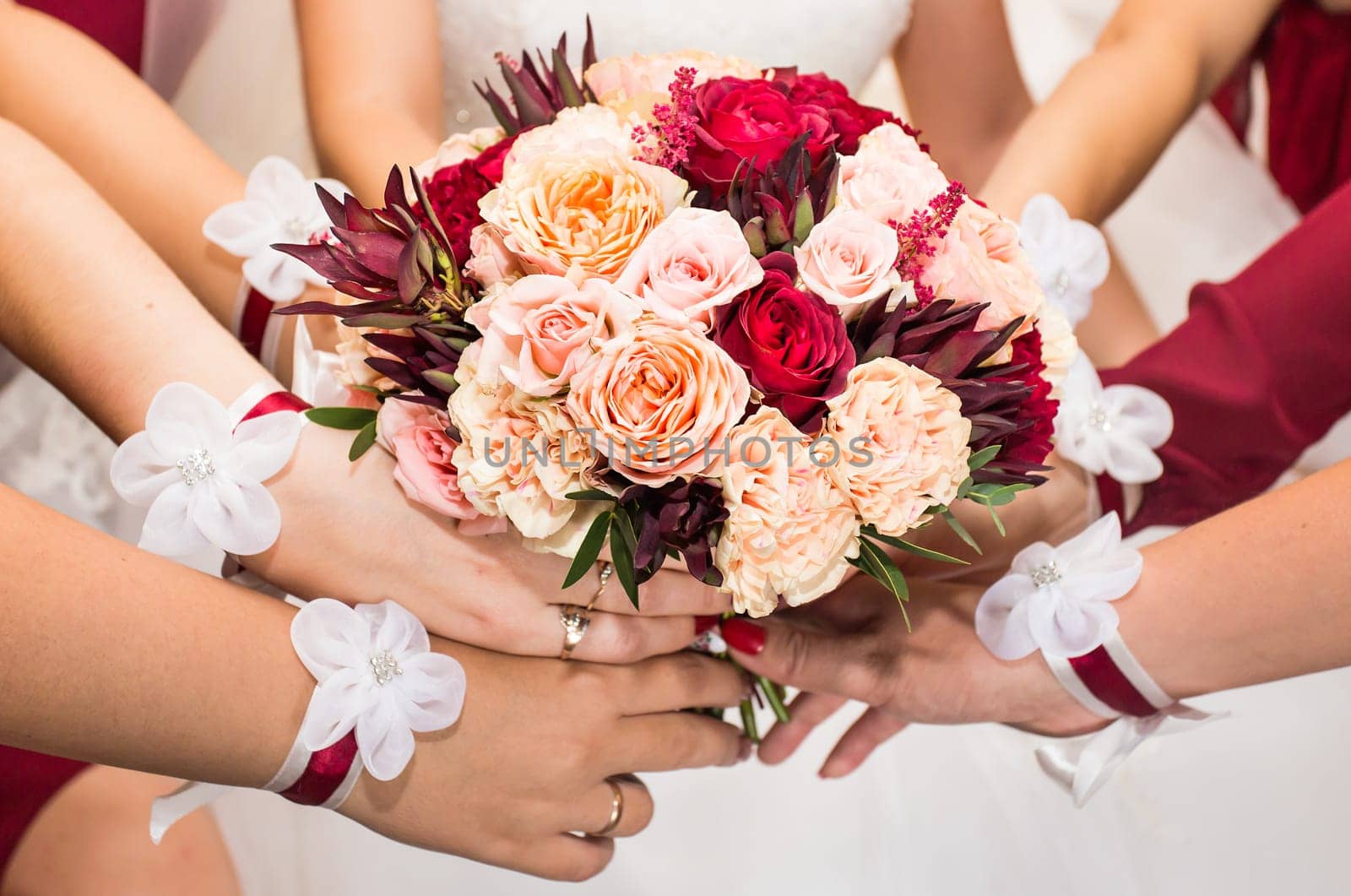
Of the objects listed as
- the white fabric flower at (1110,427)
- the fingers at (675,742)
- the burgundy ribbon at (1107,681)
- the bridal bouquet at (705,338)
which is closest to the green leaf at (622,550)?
the bridal bouquet at (705,338)

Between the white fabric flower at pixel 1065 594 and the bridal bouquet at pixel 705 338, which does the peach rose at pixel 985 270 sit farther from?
the white fabric flower at pixel 1065 594

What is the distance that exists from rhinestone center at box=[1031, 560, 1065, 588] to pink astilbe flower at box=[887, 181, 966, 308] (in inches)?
14.0

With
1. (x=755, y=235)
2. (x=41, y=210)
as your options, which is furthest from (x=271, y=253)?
(x=755, y=235)

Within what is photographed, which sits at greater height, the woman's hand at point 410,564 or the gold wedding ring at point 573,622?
the woman's hand at point 410,564

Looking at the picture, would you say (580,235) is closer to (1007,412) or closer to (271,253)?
(1007,412)

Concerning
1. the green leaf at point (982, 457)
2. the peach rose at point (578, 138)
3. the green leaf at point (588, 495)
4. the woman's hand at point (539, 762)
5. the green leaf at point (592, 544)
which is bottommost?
the woman's hand at point (539, 762)

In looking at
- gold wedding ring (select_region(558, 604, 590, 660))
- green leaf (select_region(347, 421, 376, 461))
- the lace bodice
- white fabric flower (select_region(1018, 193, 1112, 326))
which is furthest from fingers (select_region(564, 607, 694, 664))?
the lace bodice

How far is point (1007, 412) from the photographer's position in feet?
2.31

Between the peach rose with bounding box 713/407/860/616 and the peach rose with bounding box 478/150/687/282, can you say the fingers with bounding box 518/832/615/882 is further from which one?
the peach rose with bounding box 478/150/687/282

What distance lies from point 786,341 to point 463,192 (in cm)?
30

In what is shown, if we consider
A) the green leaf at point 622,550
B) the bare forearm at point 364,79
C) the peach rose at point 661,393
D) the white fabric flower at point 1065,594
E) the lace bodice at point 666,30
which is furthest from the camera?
the lace bodice at point 666,30

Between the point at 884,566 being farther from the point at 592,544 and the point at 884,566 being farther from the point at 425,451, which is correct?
the point at 425,451

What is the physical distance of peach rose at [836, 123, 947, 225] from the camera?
0.69 metres

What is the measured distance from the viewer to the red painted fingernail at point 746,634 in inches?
40.9
